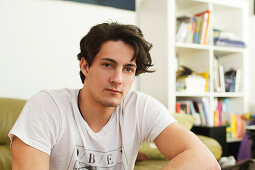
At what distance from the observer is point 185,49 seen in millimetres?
2904

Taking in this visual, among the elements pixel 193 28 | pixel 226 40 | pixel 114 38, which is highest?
pixel 193 28

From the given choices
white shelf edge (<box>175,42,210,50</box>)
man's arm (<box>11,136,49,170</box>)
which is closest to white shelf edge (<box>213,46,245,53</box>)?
white shelf edge (<box>175,42,210,50</box>)

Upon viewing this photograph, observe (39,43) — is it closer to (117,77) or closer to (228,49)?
(117,77)

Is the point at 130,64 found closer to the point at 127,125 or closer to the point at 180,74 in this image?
the point at 127,125

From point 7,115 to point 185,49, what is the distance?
1.77 meters

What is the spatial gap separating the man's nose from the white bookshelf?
1.38m

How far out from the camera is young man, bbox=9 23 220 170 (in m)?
1.21

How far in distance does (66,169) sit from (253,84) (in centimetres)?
265

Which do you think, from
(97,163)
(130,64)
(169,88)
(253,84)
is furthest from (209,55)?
(97,163)

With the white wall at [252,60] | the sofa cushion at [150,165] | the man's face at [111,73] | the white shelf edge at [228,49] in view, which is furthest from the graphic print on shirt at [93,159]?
the white wall at [252,60]

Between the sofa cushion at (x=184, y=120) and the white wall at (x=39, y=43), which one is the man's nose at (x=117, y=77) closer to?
the sofa cushion at (x=184, y=120)

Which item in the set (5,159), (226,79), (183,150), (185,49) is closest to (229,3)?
(185,49)

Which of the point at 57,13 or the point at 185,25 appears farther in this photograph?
the point at 185,25

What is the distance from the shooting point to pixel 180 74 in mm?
2912
